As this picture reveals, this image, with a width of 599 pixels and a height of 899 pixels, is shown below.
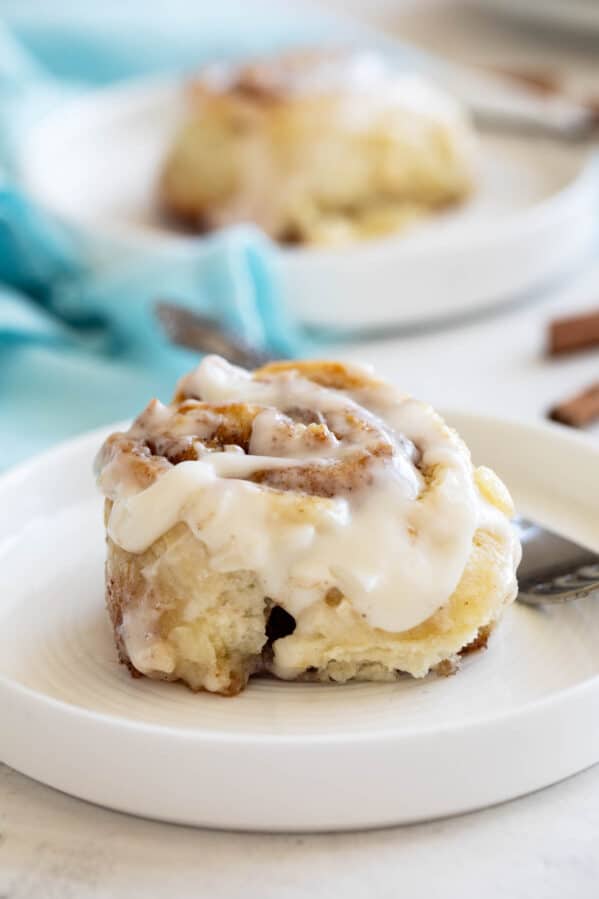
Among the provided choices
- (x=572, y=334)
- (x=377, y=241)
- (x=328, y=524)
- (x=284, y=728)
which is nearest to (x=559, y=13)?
(x=377, y=241)

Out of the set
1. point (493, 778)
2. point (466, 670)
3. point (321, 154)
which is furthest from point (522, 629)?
point (321, 154)

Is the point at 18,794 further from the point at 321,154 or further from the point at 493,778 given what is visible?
the point at 321,154

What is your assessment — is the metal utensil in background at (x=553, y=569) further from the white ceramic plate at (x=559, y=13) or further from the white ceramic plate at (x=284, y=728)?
the white ceramic plate at (x=559, y=13)

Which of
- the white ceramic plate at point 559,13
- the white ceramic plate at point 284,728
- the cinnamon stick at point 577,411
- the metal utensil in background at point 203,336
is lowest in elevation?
the white ceramic plate at point 284,728

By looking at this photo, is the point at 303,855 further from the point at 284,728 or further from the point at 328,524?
the point at 328,524

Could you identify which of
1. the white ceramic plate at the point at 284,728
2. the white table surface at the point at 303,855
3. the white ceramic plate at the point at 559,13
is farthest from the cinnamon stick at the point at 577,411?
the white ceramic plate at the point at 559,13
